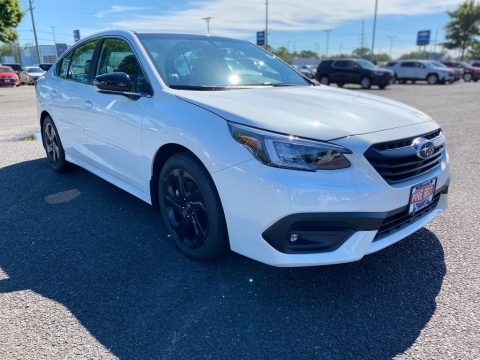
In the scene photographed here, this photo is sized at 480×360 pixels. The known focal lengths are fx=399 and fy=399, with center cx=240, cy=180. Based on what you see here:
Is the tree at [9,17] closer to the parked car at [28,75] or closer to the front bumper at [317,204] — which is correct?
the parked car at [28,75]

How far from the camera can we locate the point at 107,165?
3.85 m

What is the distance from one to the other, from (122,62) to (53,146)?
7.19ft

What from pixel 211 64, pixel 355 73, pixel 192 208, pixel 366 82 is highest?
pixel 211 64

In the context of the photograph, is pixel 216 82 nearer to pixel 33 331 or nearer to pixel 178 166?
pixel 178 166

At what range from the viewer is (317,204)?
2.26 m

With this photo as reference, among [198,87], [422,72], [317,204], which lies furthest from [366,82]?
[317,204]

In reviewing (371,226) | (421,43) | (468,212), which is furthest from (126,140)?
(421,43)

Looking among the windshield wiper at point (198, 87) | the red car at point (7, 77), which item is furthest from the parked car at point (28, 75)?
the windshield wiper at point (198, 87)

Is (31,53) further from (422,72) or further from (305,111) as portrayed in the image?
(305,111)

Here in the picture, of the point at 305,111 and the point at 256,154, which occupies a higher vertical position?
the point at 305,111

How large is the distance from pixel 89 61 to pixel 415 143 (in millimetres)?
3301

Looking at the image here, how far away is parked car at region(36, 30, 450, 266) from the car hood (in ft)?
0.04

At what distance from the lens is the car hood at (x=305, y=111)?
2.39m

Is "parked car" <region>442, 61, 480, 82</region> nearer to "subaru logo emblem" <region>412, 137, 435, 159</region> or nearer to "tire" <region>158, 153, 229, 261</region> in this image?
"subaru logo emblem" <region>412, 137, 435, 159</region>
